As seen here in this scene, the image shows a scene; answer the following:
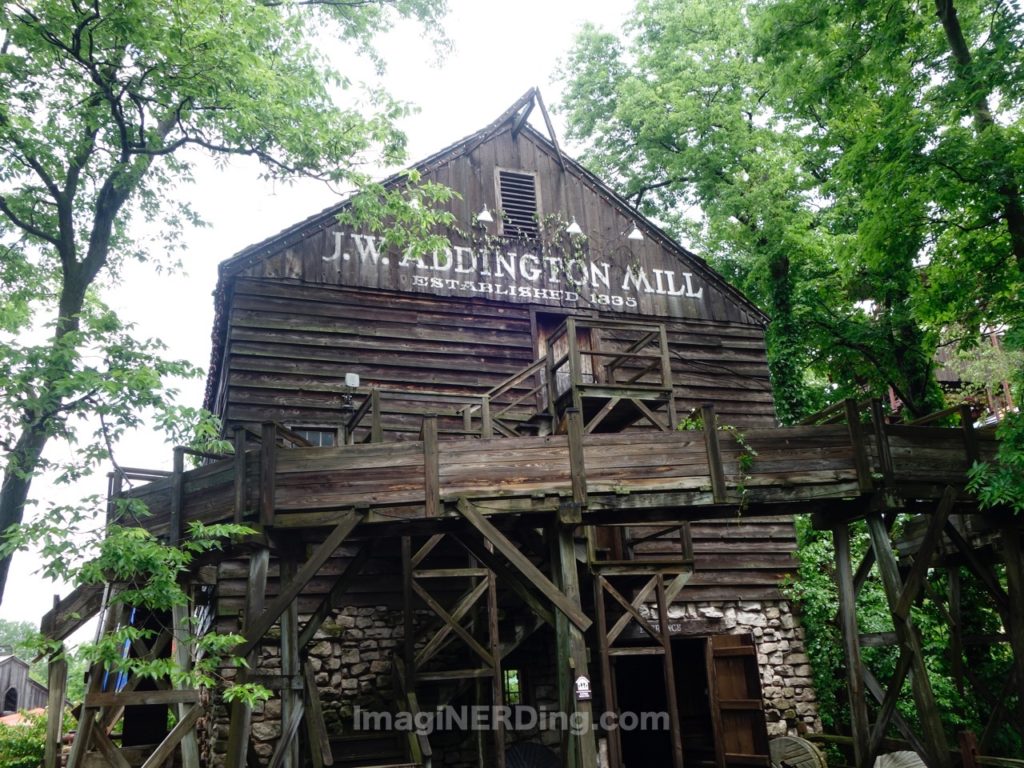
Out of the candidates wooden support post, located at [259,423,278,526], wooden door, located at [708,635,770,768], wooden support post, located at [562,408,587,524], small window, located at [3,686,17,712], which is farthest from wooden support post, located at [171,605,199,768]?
small window, located at [3,686,17,712]

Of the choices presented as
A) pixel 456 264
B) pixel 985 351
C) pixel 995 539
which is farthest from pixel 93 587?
pixel 985 351

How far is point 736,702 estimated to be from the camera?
12.6 m

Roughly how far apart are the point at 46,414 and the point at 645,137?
17.2 metres

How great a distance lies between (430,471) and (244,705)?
2.72 m

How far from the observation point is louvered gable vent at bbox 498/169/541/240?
587 inches

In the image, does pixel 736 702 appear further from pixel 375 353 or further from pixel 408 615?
pixel 375 353

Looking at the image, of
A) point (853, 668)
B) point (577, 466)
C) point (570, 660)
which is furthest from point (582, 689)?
point (853, 668)

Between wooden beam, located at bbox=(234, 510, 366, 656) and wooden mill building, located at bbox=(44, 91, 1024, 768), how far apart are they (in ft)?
0.09

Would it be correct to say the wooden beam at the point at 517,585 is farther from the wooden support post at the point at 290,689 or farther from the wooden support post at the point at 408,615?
the wooden support post at the point at 290,689

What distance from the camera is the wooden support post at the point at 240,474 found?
8414 mm

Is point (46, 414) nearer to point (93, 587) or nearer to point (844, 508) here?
point (93, 587)

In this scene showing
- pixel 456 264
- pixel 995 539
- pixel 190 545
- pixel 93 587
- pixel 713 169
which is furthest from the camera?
pixel 713 169

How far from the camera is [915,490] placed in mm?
9359

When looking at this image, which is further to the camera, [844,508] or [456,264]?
[456,264]
